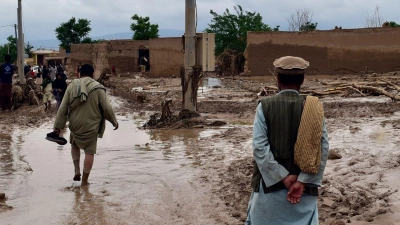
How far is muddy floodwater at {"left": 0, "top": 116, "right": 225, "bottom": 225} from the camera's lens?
562 centimetres

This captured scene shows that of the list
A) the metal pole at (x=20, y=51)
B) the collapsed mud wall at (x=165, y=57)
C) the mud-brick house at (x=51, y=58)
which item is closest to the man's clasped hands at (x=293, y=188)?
the metal pole at (x=20, y=51)

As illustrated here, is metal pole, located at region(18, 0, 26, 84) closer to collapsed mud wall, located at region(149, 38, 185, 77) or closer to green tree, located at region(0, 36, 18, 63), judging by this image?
collapsed mud wall, located at region(149, 38, 185, 77)

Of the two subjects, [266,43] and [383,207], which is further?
[266,43]

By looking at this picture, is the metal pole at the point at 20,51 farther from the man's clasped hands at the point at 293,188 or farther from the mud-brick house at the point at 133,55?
the man's clasped hands at the point at 293,188

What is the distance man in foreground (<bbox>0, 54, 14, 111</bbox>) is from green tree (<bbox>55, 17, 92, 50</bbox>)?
176 ft

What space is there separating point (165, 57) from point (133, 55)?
7873 millimetres

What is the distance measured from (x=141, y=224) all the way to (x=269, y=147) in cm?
240

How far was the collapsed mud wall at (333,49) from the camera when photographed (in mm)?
26062

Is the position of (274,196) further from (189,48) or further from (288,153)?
(189,48)

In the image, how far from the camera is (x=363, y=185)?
19.2 feet

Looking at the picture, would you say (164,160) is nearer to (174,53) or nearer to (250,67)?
(250,67)

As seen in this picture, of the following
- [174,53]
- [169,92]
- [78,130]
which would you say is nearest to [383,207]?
[78,130]

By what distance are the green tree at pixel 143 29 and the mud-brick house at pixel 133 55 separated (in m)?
13.7

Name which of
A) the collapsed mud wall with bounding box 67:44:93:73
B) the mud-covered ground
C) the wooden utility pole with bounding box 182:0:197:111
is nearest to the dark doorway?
the collapsed mud wall with bounding box 67:44:93:73
